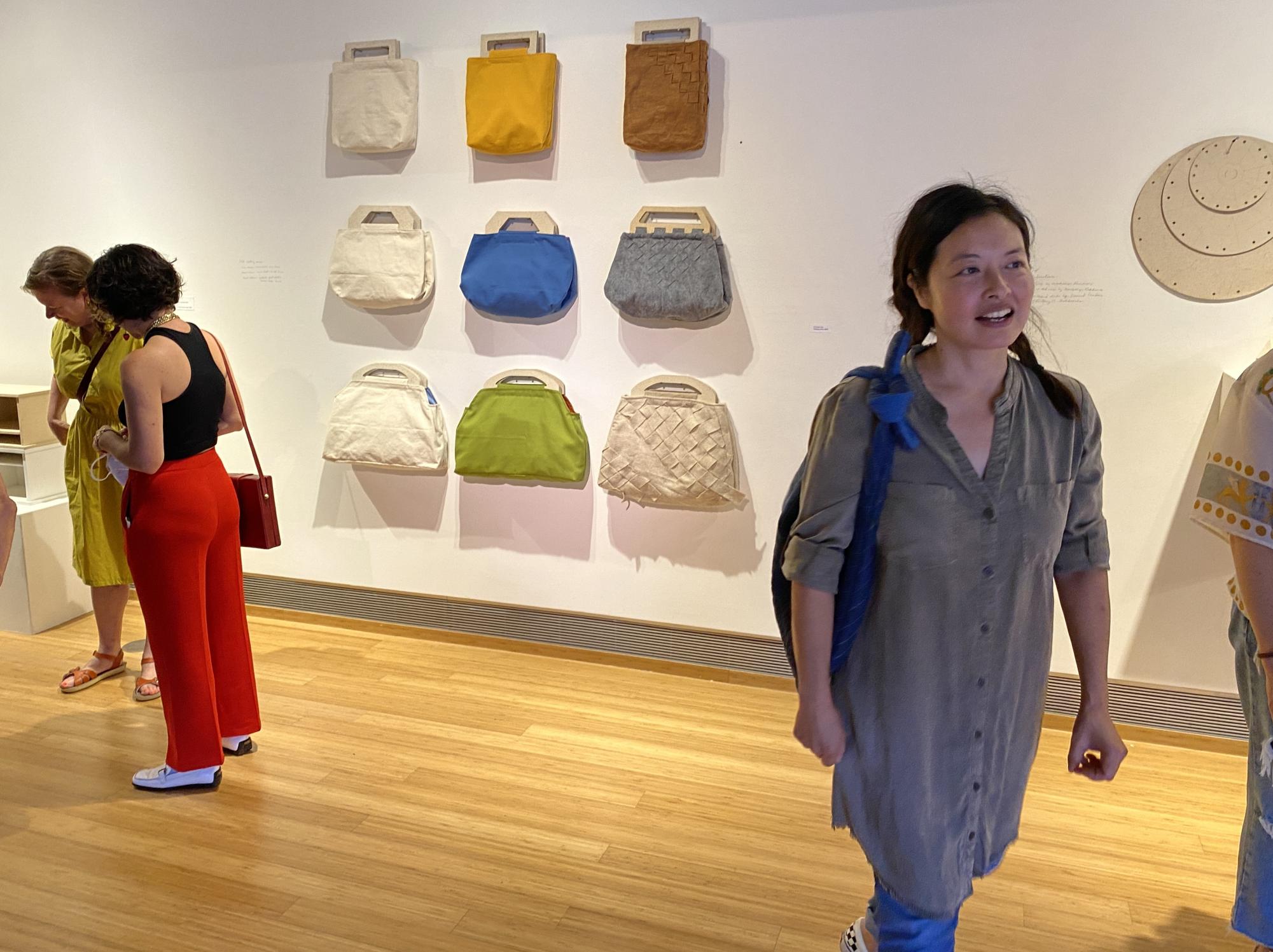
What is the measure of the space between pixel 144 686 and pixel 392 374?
1291mm

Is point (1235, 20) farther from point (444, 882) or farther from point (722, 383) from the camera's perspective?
point (444, 882)

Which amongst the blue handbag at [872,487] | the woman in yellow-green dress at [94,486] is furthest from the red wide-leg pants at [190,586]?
the blue handbag at [872,487]

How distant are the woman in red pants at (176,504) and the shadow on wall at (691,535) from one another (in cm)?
126

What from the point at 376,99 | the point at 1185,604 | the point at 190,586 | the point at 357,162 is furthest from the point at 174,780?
the point at 1185,604

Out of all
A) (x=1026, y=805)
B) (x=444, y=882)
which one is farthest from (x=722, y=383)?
(x=444, y=882)

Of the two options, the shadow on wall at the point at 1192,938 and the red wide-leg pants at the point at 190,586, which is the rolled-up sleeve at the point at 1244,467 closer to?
the shadow on wall at the point at 1192,938

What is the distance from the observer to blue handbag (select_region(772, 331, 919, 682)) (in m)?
1.28

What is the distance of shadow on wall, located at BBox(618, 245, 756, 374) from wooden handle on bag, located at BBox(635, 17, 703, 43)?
64 centimetres

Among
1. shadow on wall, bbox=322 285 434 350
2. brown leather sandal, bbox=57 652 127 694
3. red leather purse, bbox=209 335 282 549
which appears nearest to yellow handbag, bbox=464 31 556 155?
shadow on wall, bbox=322 285 434 350

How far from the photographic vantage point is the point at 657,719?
3.10 metres

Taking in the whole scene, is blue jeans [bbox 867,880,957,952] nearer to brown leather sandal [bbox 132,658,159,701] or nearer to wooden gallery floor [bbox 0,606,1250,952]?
wooden gallery floor [bbox 0,606,1250,952]

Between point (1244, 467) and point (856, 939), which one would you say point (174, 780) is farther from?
point (1244, 467)

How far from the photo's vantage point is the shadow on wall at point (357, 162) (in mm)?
3457

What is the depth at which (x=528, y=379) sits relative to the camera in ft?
11.4
